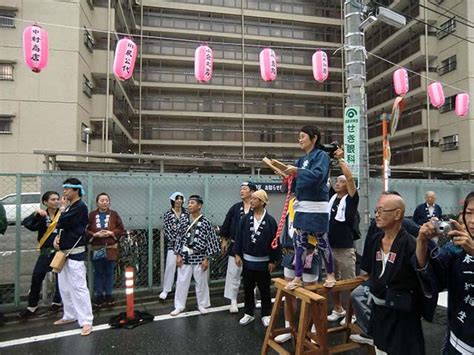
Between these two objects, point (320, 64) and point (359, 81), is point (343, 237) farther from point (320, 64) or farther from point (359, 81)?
point (320, 64)

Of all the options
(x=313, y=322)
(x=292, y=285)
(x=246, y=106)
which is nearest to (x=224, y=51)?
(x=246, y=106)

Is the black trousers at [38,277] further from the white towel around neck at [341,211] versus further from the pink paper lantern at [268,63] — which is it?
the pink paper lantern at [268,63]

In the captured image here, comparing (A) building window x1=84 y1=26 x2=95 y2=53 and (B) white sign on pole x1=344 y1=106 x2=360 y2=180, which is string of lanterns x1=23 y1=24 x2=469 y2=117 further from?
(B) white sign on pole x1=344 y1=106 x2=360 y2=180

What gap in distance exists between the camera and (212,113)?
2872 centimetres

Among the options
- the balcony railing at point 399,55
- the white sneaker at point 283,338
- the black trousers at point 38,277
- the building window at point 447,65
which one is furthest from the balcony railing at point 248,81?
the white sneaker at point 283,338

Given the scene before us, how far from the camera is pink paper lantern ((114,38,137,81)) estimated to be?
41.6ft

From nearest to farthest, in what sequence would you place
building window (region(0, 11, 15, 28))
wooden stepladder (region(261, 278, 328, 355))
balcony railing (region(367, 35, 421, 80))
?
1. wooden stepladder (region(261, 278, 328, 355))
2. building window (region(0, 11, 15, 28))
3. balcony railing (region(367, 35, 421, 80))

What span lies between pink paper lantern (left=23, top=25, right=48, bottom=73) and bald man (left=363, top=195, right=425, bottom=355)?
1246cm

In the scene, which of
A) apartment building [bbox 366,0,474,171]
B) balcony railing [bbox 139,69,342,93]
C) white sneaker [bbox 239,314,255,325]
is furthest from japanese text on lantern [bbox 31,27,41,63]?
apartment building [bbox 366,0,474,171]

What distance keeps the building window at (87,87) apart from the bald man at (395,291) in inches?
686

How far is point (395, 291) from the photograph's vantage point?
2.43 m

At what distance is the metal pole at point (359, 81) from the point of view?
5.64m

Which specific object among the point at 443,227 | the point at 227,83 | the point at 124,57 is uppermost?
the point at 227,83

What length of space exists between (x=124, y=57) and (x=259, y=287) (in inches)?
432
